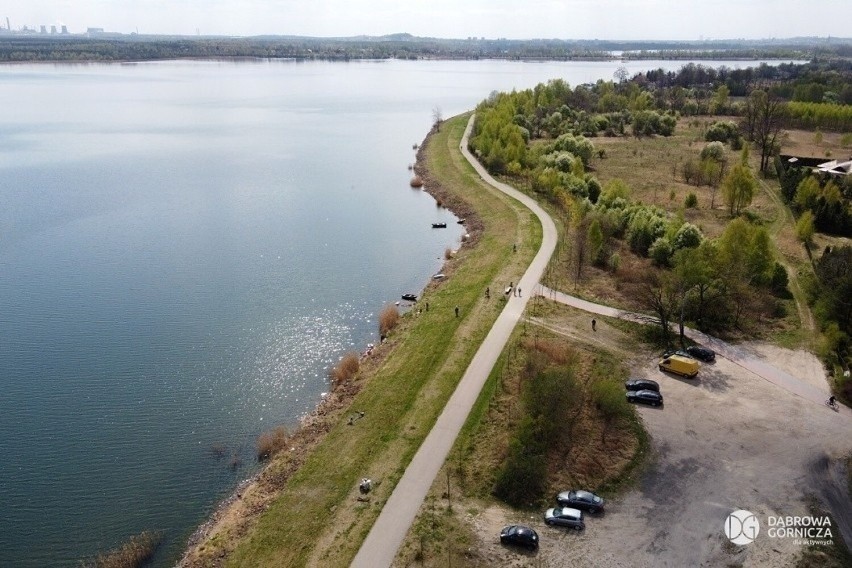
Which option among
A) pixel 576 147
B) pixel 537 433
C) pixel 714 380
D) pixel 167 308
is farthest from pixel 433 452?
pixel 576 147

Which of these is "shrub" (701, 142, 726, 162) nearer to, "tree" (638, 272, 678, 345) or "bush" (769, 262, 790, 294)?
"bush" (769, 262, 790, 294)

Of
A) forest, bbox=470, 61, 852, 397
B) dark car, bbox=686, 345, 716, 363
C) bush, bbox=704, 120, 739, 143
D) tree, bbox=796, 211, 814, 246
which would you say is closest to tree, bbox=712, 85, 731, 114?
forest, bbox=470, 61, 852, 397

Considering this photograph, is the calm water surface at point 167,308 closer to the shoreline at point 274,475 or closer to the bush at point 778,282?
the shoreline at point 274,475

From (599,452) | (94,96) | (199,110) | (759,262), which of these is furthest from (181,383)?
(94,96)

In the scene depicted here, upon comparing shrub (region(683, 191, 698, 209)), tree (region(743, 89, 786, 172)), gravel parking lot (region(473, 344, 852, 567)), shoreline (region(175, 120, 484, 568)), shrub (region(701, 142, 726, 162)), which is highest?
tree (region(743, 89, 786, 172))

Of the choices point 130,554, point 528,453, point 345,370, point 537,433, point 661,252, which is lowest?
point 130,554

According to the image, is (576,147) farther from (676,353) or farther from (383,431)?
(383,431)

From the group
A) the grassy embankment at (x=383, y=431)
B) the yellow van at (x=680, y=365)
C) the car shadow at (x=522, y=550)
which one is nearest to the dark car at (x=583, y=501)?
the car shadow at (x=522, y=550)

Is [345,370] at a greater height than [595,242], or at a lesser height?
lesser
